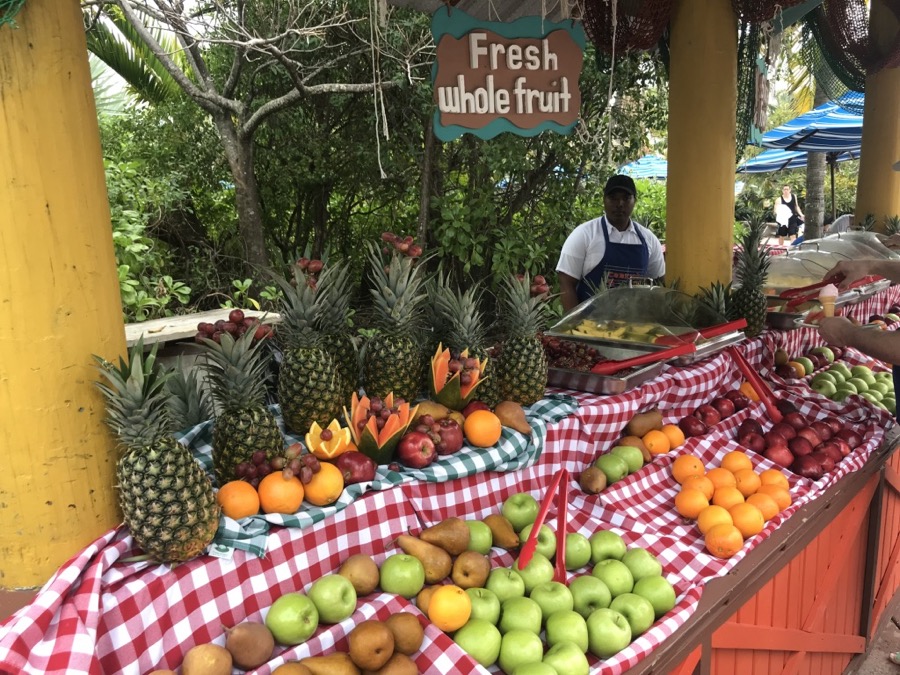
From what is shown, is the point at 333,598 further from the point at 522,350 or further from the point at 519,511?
the point at 522,350

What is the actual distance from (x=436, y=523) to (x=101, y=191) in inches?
64.0

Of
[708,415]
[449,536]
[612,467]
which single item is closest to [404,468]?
[449,536]

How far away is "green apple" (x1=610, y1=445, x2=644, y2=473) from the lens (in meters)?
3.21

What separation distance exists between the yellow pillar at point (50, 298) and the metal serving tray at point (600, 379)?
7.41ft

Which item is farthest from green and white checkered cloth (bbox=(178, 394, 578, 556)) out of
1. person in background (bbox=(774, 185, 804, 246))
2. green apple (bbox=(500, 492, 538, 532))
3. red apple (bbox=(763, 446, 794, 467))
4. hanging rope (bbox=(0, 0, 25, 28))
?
person in background (bbox=(774, 185, 804, 246))

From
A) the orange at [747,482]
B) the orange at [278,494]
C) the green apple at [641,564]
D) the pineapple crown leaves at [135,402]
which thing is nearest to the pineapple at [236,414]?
the orange at [278,494]

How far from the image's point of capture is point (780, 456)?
3.54 m

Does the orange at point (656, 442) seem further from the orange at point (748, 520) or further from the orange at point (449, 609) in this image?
the orange at point (449, 609)

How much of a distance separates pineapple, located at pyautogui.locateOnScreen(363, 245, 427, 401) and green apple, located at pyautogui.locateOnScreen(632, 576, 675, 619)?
120 cm

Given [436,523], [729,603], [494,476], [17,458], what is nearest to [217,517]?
[17,458]

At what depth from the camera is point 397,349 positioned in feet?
8.89

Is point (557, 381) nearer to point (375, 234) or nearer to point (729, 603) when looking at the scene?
point (729, 603)

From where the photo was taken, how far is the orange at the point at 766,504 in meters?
3.00

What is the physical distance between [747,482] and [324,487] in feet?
7.22
